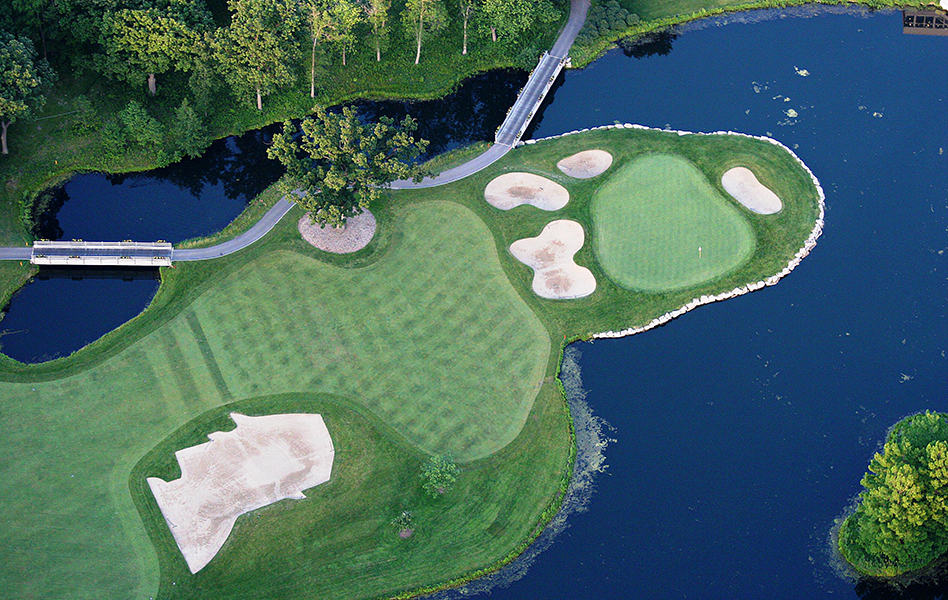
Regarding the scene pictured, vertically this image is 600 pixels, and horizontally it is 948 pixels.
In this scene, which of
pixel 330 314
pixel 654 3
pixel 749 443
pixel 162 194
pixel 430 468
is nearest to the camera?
pixel 430 468

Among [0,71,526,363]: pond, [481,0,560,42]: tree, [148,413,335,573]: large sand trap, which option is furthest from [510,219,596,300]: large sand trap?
[481,0,560,42]: tree

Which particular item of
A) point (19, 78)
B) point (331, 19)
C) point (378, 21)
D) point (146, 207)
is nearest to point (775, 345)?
point (378, 21)

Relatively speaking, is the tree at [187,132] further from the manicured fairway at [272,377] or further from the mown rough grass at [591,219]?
the mown rough grass at [591,219]

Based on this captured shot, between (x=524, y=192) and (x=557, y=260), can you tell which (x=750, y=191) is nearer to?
(x=557, y=260)

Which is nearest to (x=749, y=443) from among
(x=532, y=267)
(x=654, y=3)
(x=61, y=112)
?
(x=532, y=267)

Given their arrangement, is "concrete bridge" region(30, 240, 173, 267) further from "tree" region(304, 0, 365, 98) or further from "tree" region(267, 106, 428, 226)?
"tree" region(304, 0, 365, 98)

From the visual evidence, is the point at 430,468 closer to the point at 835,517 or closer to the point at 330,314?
the point at 330,314
